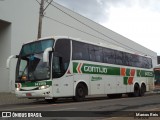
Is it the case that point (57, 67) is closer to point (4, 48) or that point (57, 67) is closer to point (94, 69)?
point (94, 69)

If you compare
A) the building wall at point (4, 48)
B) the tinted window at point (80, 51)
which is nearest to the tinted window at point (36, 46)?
the tinted window at point (80, 51)

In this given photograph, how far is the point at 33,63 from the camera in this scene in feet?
60.1

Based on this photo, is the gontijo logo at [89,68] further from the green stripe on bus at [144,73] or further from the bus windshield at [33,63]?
the green stripe on bus at [144,73]

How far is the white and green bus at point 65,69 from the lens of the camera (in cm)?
1789

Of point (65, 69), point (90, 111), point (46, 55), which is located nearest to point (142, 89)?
point (65, 69)

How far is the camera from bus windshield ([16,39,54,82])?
17953 mm

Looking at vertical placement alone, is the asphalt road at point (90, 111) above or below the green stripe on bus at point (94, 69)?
below

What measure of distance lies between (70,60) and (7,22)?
15.3 meters

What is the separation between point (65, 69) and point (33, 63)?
5.64 ft

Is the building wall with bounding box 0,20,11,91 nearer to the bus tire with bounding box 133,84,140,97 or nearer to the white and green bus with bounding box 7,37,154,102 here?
the bus tire with bounding box 133,84,140,97

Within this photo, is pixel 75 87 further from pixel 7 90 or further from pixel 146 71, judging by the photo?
pixel 7 90

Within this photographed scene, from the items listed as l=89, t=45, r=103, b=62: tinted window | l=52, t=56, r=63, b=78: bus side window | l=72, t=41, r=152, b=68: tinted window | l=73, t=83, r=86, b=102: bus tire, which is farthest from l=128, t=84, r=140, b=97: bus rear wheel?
l=52, t=56, r=63, b=78: bus side window

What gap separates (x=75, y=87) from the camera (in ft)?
63.8

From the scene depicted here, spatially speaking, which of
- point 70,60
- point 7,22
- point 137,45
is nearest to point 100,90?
point 70,60
